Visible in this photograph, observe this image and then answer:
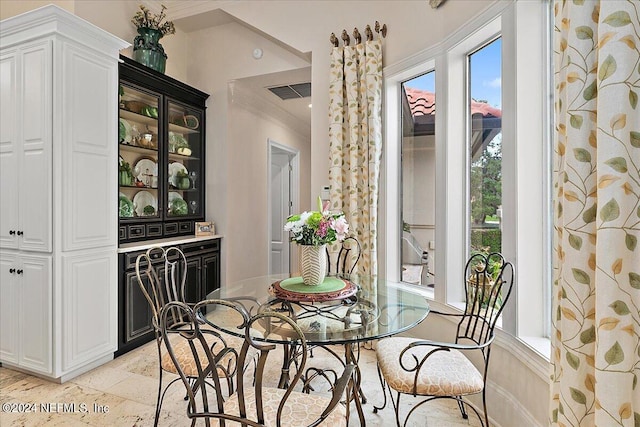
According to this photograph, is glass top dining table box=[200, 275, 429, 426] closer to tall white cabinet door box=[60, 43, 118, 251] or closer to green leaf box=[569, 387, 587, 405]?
green leaf box=[569, 387, 587, 405]

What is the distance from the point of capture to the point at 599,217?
101 cm

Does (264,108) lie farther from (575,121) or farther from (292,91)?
(575,121)

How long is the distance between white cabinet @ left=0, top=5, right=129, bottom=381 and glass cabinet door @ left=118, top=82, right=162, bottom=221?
1.43 ft

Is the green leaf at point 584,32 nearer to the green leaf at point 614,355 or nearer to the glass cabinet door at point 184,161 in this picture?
the green leaf at point 614,355

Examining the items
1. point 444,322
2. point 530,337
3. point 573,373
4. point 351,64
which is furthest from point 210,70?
point 573,373

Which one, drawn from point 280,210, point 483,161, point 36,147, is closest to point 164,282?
point 36,147

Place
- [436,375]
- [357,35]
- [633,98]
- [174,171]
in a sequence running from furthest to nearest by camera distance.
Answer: [174,171] → [357,35] → [436,375] → [633,98]

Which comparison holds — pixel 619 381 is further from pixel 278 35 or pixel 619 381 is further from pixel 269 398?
pixel 278 35

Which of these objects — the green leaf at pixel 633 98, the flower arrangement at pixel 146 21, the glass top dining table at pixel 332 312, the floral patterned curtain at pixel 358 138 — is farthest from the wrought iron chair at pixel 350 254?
the flower arrangement at pixel 146 21

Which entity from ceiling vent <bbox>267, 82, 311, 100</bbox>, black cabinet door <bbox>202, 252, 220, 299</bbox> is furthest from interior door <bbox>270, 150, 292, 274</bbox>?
black cabinet door <bbox>202, 252, 220, 299</bbox>

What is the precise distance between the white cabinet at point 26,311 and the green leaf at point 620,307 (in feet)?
9.95

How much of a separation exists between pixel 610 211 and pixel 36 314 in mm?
3241

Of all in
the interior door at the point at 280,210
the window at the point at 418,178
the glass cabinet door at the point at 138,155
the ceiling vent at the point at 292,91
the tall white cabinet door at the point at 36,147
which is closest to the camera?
the tall white cabinet door at the point at 36,147

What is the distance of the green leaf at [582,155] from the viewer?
3.56 feet
